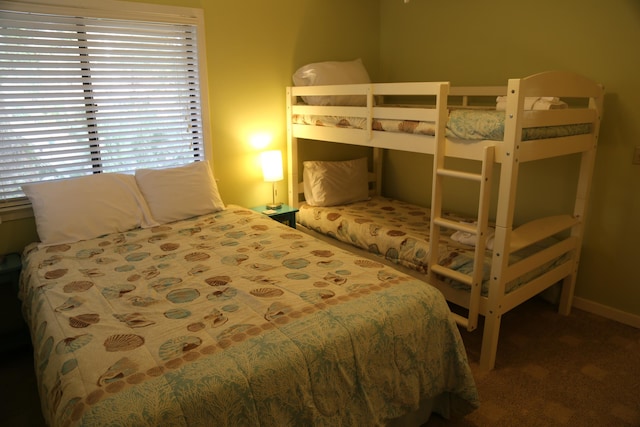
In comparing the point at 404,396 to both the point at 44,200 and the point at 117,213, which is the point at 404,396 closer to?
the point at 117,213

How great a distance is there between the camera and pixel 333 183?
375 cm

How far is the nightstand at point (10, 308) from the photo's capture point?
8.27ft

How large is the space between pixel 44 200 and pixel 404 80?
9.77 ft

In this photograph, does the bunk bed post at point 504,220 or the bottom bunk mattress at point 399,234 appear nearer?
the bunk bed post at point 504,220

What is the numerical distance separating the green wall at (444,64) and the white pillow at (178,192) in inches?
15.1

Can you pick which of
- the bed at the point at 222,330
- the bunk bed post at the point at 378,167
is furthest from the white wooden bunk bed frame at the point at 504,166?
the bunk bed post at the point at 378,167

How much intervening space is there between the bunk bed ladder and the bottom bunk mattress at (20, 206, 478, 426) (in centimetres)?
55

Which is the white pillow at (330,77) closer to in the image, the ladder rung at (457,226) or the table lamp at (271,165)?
the table lamp at (271,165)

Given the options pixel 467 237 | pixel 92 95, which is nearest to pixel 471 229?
pixel 467 237

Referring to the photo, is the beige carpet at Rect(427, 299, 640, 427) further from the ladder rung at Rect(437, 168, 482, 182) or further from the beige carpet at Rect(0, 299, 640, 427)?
the ladder rung at Rect(437, 168, 482, 182)

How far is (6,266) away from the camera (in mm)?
2514

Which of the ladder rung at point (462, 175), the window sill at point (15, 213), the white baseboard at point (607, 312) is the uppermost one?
the ladder rung at point (462, 175)

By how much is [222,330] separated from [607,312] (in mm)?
2695

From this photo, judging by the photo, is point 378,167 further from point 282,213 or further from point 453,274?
point 453,274
